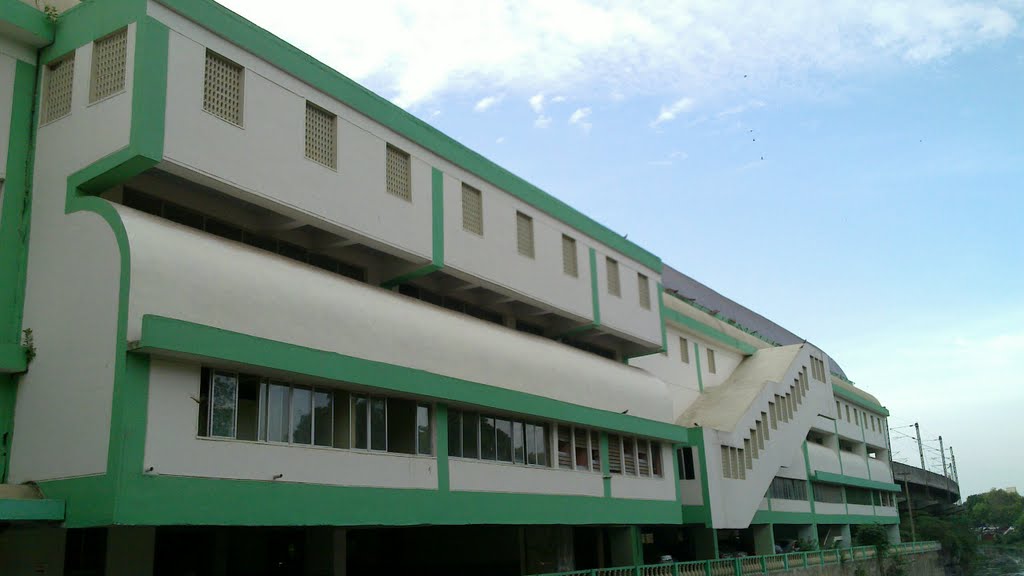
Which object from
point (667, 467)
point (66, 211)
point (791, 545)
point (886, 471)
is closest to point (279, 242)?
point (66, 211)

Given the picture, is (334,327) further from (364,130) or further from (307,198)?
(364,130)

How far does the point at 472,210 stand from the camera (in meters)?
23.8

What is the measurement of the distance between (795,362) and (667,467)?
42.9ft

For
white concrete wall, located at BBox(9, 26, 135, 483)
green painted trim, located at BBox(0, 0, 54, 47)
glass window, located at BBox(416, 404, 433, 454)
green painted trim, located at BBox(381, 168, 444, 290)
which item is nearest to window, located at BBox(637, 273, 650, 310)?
green painted trim, located at BBox(381, 168, 444, 290)

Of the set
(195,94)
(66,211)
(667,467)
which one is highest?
(195,94)

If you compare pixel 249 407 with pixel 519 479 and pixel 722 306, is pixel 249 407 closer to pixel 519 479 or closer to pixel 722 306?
pixel 519 479

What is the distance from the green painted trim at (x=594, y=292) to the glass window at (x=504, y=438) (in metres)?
5.97

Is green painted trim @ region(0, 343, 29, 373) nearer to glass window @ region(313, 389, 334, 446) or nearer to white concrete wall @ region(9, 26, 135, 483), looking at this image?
white concrete wall @ region(9, 26, 135, 483)

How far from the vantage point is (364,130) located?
20.4 m

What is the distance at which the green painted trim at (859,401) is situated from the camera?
55688 millimetres

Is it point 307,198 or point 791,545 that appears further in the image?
point 791,545

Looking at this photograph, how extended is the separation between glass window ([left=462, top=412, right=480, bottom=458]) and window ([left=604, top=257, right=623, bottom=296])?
905 centimetres

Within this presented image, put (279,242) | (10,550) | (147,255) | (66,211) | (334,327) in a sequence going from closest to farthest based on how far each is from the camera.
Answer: (147,255), (66,211), (10,550), (334,327), (279,242)

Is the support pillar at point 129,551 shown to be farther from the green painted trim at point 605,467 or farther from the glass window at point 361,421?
the green painted trim at point 605,467
